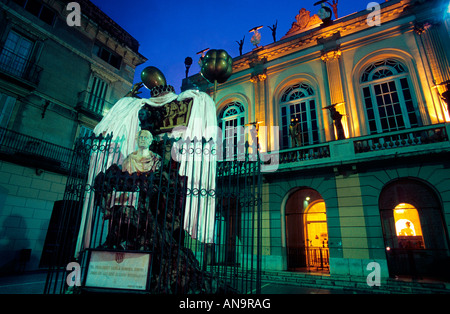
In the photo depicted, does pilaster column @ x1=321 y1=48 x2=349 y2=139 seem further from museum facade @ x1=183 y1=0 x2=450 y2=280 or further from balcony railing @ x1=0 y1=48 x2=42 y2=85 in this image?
balcony railing @ x1=0 y1=48 x2=42 y2=85

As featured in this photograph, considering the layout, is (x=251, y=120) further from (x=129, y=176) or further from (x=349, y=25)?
(x=129, y=176)

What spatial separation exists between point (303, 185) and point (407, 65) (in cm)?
754

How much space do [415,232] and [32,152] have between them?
59.5 ft

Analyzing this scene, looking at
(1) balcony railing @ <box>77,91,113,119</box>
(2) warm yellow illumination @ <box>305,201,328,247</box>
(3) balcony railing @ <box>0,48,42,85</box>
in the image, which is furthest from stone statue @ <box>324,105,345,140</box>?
(3) balcony railing @ <box>0,48,42,85</box>

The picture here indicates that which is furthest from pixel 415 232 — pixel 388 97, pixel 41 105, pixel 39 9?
pixel 39 9

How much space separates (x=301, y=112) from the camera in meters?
13.3

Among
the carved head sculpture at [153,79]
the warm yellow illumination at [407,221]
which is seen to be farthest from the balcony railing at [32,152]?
the warm yellow illumination at [407,221]

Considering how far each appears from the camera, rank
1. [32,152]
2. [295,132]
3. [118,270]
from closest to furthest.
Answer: [118,270] < [32,152] < [295,132]

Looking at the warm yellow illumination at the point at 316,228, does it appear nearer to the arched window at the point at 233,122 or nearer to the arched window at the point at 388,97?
the arched window at the point at 388,97

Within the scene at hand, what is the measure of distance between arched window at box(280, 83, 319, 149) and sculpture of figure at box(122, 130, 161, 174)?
9642 mm

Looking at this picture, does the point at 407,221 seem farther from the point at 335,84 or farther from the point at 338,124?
the point at 335,84

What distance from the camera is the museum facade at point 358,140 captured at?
9273mm

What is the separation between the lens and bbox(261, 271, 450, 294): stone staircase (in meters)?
7.24
